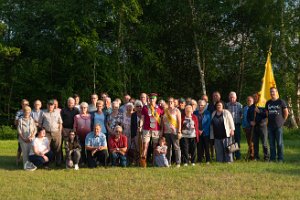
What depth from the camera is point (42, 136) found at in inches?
443

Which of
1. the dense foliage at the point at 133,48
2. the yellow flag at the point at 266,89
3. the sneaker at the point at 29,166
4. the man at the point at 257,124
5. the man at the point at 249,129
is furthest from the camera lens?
the dense foliage at the point at 133,48

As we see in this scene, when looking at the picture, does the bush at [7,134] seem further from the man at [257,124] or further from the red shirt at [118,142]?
the man at [257,124]

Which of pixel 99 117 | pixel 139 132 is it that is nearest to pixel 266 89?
pixel 139 132

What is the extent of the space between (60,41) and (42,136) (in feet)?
51.3

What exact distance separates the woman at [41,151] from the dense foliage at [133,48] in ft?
43.2

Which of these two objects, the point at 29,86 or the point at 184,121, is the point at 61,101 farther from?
the point at 184,121

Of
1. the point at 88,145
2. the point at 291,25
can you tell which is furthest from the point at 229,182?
the point at 291,25

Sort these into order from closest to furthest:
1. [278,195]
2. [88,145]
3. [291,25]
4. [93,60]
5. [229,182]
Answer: [278,195] → [229,182] → [88,145] → [291,25] → [93,60]

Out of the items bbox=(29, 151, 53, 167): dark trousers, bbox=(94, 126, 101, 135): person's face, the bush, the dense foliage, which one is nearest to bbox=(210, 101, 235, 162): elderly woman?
A: bbox=(94, 126, 101, 135): person's face

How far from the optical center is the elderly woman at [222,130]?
11.6 metres

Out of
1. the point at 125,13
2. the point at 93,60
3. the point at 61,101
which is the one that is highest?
the point at 125,13

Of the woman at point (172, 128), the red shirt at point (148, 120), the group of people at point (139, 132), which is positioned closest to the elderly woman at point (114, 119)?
the group of people at point (139, 132)

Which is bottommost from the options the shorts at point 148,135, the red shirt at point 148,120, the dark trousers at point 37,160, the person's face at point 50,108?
the dark trousers at point 37,160

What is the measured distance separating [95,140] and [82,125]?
52 centimetres
